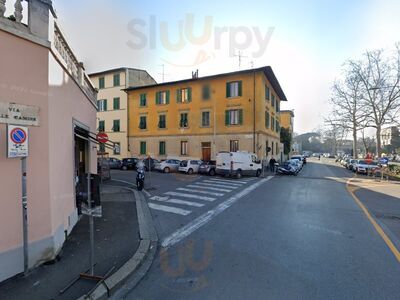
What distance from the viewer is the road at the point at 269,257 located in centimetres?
395

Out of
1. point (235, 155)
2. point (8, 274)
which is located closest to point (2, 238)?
point (8, 274)

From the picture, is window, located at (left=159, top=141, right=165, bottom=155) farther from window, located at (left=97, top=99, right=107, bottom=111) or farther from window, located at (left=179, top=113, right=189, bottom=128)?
window, located at (left=97, top=99, right=107, bottom=111)

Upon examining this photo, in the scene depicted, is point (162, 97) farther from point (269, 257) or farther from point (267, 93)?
point (269, 257)

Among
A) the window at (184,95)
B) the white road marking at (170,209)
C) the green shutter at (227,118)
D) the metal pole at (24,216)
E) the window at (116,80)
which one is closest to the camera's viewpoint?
the metal pole at (24,216)

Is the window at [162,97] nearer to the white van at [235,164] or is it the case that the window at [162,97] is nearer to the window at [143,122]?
the window at [143,122]

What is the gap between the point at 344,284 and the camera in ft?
13.5

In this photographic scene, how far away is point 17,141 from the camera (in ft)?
13.7

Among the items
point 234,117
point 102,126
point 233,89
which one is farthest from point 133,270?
point 102,126

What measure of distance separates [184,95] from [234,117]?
6.97 metres

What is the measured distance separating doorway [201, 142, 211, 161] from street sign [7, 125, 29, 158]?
25167 millimetres

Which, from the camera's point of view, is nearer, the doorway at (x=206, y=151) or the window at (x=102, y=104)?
the doorway at (x=206, y=151)

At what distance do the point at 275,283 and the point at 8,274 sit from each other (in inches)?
170

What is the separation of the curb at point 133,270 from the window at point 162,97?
26577 millimetres

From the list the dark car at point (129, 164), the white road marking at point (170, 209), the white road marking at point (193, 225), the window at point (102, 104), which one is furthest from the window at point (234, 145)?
the window at point (102, 104)
